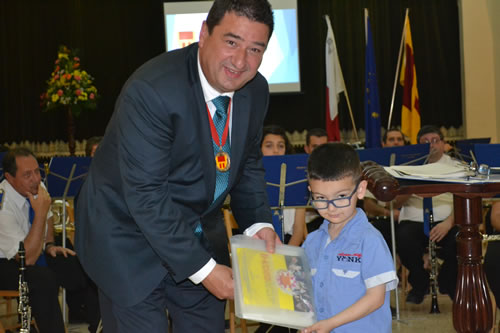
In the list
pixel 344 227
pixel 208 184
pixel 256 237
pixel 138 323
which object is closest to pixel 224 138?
pixel 208 184

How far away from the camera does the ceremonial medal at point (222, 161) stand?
92.7 inches

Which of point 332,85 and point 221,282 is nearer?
point 221,282

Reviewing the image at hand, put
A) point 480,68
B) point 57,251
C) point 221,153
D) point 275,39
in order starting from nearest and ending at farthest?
point 221,153 < point 57,251 < point 275,39 < point 480,68

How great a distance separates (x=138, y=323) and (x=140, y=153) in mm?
618

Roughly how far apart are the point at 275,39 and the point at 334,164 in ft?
28.5

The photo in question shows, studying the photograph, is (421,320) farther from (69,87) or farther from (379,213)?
(69,87)

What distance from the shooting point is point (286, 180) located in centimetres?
501

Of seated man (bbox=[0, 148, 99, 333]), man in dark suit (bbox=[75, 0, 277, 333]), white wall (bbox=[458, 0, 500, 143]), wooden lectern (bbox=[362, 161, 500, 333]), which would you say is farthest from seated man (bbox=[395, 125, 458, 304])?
white wall (bbox=[458, 0, 500, 143])

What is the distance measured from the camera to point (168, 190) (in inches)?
86.5

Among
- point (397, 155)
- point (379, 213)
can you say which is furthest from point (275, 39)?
point (397, 155)

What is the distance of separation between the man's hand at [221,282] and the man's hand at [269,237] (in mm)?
168

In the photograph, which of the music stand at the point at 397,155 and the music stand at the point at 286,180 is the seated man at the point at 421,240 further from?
the music stand at the point at 286,180

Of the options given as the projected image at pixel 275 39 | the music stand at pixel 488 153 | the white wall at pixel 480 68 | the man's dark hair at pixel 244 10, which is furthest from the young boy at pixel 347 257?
the white wall at pixel 480 68

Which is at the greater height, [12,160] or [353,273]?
[12,160]
